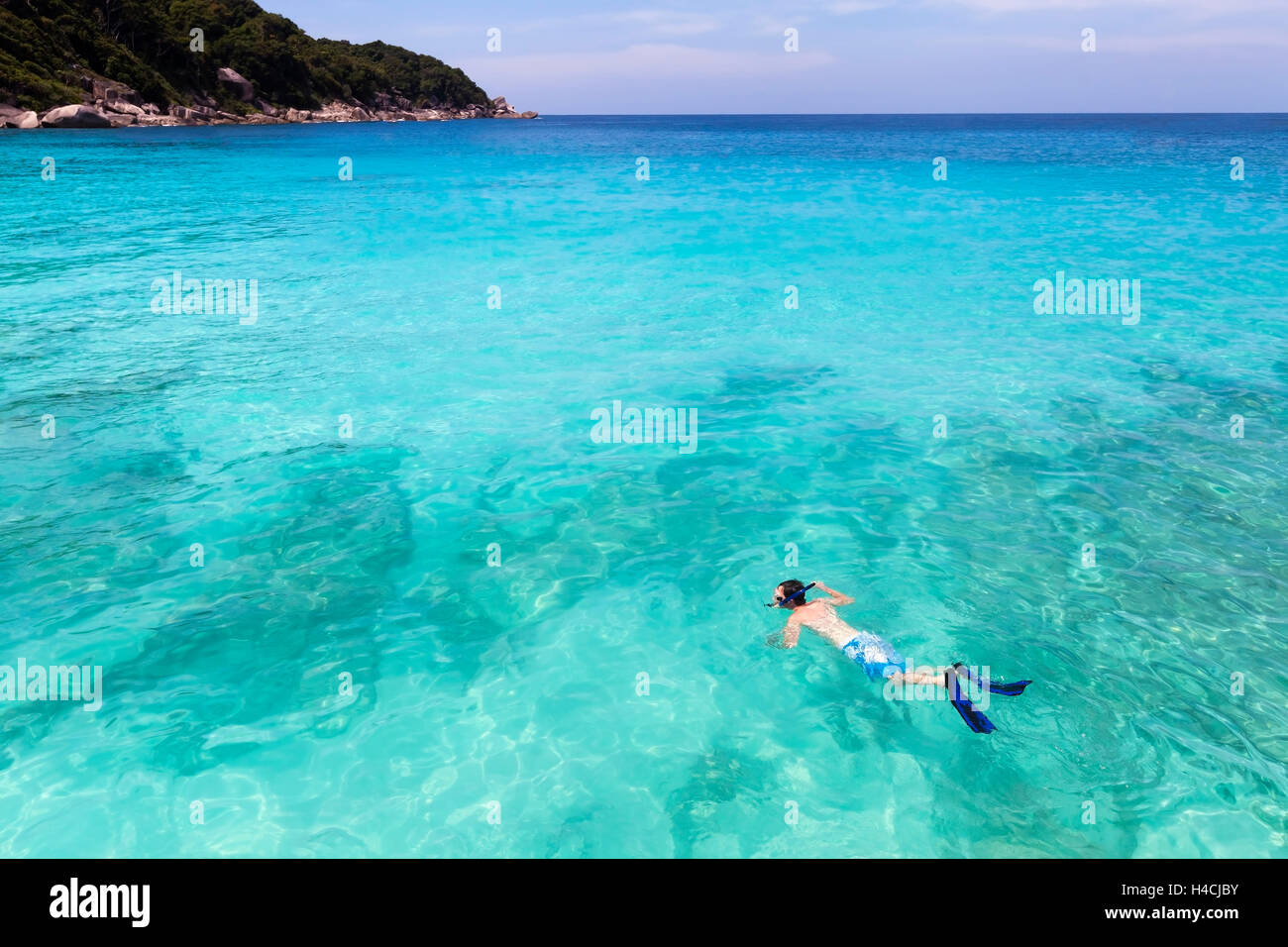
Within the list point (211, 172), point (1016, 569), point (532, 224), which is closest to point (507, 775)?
point (1016, 569)

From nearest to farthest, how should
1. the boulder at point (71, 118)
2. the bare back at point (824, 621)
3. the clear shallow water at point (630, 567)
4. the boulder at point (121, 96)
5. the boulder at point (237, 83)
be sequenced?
the clear shallow water at point (630, 567) → the bare back at point (824, 621) → the boulder at point (71, 118) → the boulder at point (121, 96) → the boulder at point (237, 83)

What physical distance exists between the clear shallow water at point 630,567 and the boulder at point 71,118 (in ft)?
284

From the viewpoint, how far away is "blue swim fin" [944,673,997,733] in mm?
7293

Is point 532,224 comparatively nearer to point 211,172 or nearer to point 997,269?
point 997,269

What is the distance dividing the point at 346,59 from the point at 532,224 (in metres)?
179

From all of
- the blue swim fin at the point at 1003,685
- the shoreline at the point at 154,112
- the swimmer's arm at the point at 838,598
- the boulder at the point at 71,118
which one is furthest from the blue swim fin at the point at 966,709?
the boulder at the point at 71,118

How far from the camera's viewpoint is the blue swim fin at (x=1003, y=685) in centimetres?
748

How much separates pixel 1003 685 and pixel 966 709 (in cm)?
57

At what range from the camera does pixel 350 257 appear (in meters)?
28.2
